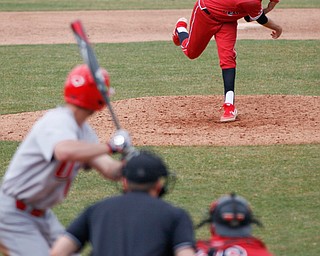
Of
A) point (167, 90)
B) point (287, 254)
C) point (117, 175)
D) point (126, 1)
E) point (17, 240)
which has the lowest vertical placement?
point (126, 1)

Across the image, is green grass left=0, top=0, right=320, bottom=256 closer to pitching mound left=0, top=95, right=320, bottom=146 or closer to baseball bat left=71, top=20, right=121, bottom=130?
pitching mound left=0, top=95, right=320, bottom=146

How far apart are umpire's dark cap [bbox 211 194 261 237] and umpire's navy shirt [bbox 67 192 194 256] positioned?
0.47 ft

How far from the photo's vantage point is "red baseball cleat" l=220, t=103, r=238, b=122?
1099 cm

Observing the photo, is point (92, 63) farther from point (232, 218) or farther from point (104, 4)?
point (104, 4)

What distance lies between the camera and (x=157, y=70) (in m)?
15.8

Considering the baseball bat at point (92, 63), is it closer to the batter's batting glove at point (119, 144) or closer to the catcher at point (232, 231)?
the batter's batting glove at point (119, 144)

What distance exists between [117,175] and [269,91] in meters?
8.89

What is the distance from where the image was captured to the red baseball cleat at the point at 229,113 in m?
11.0

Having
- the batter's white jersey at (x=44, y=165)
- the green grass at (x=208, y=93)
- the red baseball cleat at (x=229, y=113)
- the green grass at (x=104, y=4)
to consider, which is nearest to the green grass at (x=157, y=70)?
the green grass at (x=208, y=93)

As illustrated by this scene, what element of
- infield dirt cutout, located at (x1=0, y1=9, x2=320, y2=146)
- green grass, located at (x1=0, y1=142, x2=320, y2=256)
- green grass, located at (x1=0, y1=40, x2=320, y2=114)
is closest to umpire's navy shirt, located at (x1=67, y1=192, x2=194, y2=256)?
green grass, located at (x1=0, y1=142, x2=320, y2=256)

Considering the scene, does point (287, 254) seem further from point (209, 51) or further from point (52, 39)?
point (52, 39)

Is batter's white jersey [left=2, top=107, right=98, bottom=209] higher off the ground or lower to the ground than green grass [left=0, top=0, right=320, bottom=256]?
higher

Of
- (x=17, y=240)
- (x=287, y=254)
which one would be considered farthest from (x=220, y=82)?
(x=17, y=240)

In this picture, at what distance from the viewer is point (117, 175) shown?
505 cm
